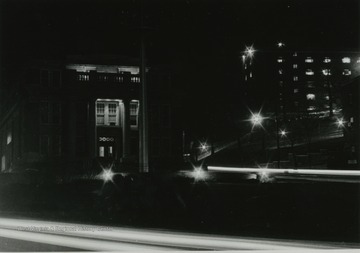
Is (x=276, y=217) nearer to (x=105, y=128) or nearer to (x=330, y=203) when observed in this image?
(x=330, y=203)

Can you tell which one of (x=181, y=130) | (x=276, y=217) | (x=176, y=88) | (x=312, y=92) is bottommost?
(x=276, y=217)

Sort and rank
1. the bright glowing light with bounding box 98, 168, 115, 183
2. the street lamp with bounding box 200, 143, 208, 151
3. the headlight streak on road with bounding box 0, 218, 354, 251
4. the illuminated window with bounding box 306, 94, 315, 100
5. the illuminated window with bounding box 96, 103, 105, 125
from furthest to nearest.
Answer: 1. the illuminated window with bounding box 306, 94, 315, 100
2. the street lamp with bounding box 200, 143, 208, 151
3. the illuminated window with bounding box 96, 103, 105, 125
4. the bright glowing light with bounding box 98, 168, 115, 183
5. the headlight streak on road with bounding box 0, 218, 354, 251

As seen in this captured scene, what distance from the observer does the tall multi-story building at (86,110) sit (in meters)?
45.0

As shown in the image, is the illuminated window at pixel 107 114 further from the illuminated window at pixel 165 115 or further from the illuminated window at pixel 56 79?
the illuminated window at pixel 165 115

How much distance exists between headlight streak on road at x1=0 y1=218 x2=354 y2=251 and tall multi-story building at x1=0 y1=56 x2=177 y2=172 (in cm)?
3372

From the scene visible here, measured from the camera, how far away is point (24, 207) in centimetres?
1557

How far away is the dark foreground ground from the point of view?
11.4 meters

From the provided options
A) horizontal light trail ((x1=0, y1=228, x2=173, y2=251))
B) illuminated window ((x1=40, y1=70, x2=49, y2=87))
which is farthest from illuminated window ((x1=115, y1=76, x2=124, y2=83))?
horizontal light trail ((x1=0, y1=228, x2=173, y2=251))

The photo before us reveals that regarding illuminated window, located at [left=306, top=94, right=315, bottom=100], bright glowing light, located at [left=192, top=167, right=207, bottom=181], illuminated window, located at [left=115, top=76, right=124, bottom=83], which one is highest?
illuminated window, located at [left=306, top=94, right=315, bottom=100]

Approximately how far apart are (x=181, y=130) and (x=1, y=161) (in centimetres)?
2965

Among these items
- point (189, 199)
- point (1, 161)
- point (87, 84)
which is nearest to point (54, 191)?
point (189, 199)

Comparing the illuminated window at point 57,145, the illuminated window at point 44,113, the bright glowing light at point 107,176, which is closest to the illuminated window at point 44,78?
the illuminated window at point 44,113

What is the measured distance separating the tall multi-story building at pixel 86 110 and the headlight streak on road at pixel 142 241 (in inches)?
1327

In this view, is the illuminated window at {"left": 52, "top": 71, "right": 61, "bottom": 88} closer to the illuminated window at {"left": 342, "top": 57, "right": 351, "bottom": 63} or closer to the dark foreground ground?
the dark foreground ground
